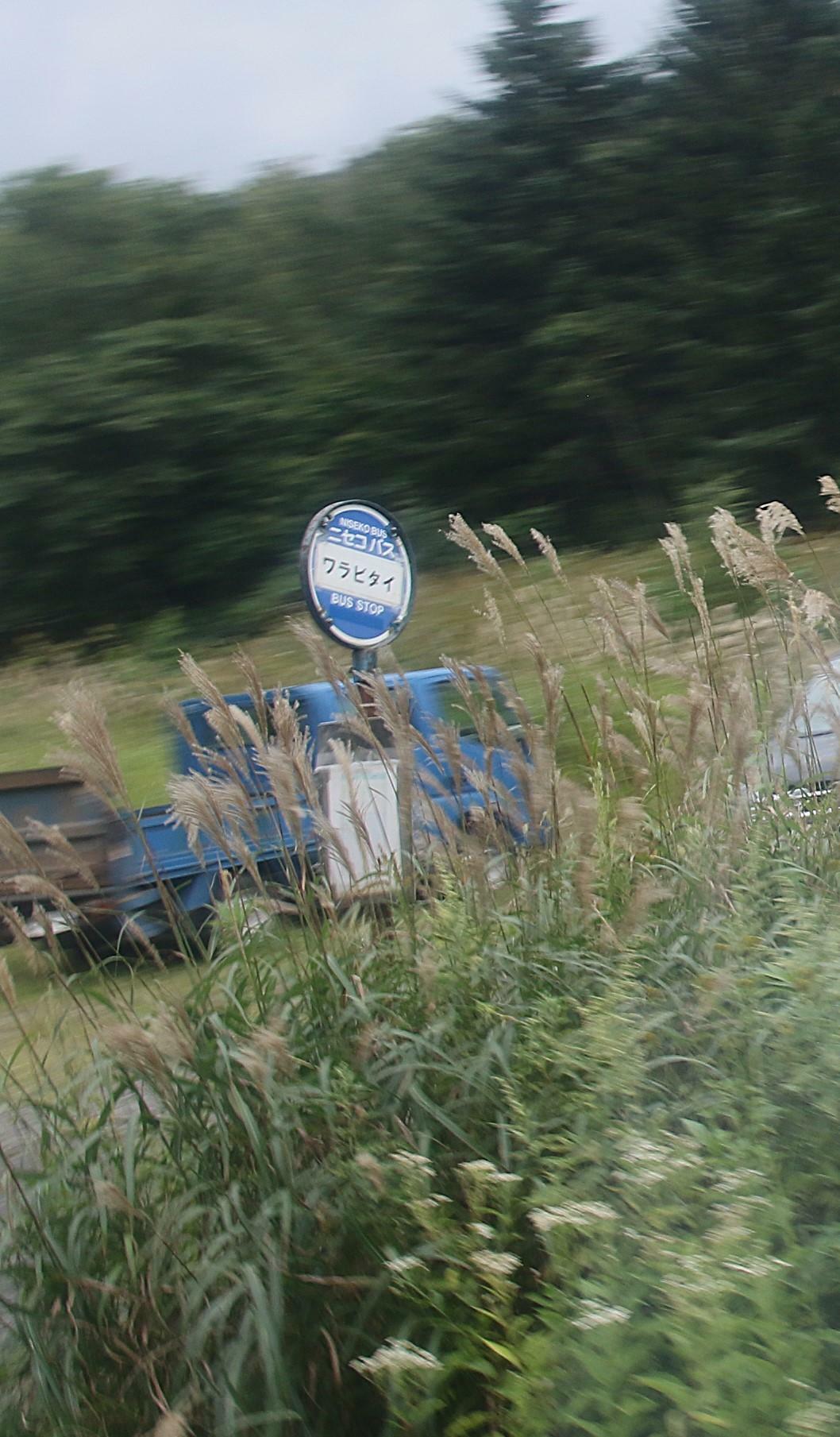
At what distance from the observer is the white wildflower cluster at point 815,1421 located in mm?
2043

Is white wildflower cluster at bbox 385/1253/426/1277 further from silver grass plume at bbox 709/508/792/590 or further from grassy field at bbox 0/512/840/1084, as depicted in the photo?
silver grass plume at bbox 709/508/792/590

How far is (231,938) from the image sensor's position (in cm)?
352

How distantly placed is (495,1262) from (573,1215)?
17 centimetres

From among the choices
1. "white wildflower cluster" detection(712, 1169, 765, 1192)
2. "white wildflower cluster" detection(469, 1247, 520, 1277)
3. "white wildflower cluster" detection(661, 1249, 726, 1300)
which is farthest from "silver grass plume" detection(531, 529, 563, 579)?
"white wildflower cluster" detection(661, 1249, 726, 1300)

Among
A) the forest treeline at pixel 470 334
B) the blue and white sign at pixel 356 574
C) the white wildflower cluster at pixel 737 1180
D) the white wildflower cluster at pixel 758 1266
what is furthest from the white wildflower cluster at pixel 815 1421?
the forest treeline at pixel 470 334

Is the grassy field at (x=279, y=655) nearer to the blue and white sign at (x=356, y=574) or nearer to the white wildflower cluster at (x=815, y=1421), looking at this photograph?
the blue and white sign at (x=356, y=574)

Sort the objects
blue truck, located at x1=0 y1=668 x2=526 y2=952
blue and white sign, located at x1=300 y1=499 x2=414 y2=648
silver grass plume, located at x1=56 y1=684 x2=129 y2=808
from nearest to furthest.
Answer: silver grass plume, located at x1=56 y1=684 x2=129 y2=808 < blue truck, located at x1=0 y1=668 x2=526 y2=952 < blue and white sign, located at x1=300 y1=499 x2=414 y2=648

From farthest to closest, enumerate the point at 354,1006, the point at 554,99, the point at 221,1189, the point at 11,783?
the point at 554,99 < the point at 11,783 < the point at 354,1006 < the point at 221,1189

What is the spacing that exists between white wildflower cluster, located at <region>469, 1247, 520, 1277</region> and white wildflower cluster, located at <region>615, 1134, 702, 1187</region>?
236 mm

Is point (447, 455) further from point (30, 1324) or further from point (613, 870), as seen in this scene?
point (30, 1324)

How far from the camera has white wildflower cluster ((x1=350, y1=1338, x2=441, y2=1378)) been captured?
2.26m

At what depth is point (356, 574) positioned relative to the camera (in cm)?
629

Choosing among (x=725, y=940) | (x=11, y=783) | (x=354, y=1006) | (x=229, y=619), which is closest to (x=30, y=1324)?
(x=354, y=1006)

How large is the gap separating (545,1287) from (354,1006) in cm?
95
